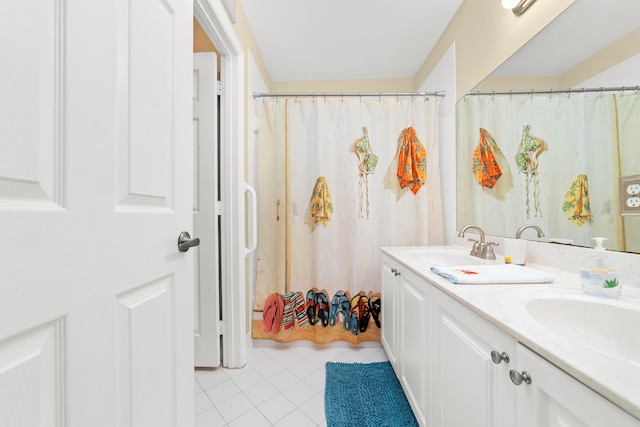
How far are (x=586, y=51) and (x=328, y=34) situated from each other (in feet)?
4.96

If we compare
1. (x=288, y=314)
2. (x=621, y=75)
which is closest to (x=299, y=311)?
(x=288, y=314)

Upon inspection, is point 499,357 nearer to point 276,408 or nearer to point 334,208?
point 276,408

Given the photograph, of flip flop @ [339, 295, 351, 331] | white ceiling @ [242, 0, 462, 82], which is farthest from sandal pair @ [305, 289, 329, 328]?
white ceiling @ [242, 0, 462, 82]

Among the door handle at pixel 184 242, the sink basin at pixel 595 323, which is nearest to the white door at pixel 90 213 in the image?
the door handle at pixel 184 242

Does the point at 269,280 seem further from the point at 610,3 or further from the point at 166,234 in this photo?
the point at 610,3

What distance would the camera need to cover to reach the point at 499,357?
62 cm

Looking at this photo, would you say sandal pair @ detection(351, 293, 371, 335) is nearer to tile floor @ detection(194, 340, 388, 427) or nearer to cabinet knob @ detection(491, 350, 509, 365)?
tile floor @ detection(194, 340, 388, 427)

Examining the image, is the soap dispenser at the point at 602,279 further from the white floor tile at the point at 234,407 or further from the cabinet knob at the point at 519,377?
the white floor tile at the point at 234,407

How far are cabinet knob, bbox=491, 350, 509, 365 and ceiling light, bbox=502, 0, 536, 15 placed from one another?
1516mm

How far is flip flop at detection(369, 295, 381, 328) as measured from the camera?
6.16 ft

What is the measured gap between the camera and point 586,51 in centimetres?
93

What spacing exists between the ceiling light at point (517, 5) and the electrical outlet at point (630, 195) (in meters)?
0.92

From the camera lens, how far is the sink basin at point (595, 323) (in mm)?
632

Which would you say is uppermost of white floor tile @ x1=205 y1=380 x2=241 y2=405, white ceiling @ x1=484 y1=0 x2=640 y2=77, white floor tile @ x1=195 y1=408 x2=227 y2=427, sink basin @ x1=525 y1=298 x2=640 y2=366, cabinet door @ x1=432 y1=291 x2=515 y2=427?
white ceiling @ x1=484 y1=0 x2=640 y2=77
